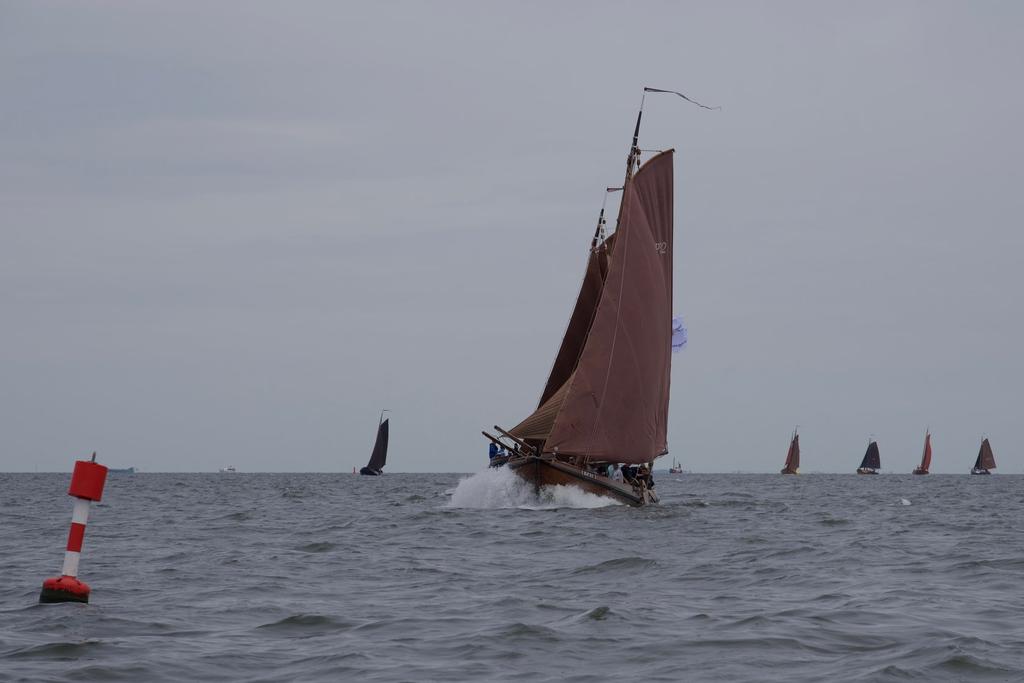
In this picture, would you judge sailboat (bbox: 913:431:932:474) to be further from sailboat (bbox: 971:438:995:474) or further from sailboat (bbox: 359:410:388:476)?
sailboat (bbox: 359:410:388:476)

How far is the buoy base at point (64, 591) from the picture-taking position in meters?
13.2

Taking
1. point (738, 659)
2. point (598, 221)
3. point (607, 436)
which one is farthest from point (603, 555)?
point (598, 221)

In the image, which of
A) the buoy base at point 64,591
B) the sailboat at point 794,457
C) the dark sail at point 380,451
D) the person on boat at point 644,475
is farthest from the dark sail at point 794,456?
the buoy base at point 64,591

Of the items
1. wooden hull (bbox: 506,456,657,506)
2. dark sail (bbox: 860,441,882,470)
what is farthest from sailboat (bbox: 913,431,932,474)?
wooden hull (bbox: 506,456,657,506)

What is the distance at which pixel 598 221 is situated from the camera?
160 ft

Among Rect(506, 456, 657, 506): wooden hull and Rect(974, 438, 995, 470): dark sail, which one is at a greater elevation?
Rect(974, 438, 995, 470): dark sail

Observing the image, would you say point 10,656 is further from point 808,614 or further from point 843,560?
point 843,560

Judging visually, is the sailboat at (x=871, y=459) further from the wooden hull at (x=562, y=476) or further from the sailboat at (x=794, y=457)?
the wooden hull at (x=562, y=476)

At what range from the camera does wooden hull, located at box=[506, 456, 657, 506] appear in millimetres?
36500

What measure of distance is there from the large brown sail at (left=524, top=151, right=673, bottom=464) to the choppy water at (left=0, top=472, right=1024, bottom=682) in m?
10.5

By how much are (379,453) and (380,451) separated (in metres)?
0.42

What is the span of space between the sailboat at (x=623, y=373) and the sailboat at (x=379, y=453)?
83.7 m

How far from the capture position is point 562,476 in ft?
120

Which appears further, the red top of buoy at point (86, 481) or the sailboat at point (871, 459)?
the sailboat at point (871, 459)
